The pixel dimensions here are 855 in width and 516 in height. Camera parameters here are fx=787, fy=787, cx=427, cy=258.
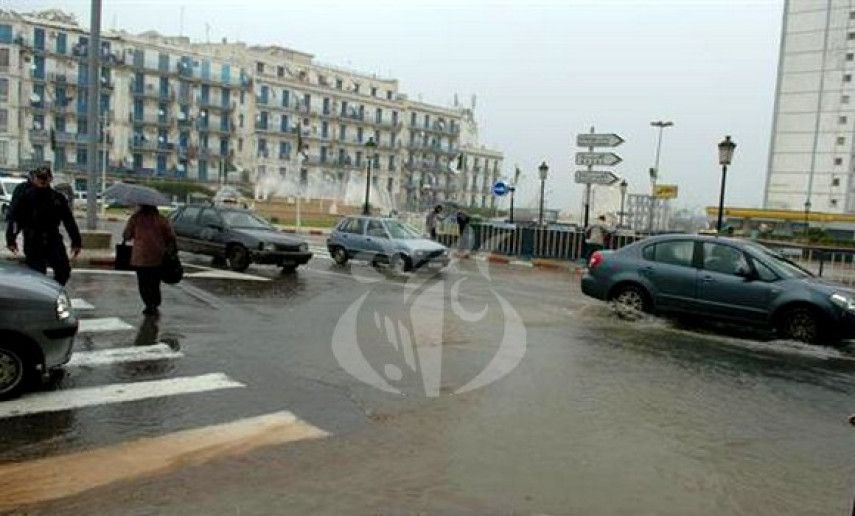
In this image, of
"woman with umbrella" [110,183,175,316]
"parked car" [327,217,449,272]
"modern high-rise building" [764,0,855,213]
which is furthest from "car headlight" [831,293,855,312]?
"modern high-rise building" [764,0,855,213]

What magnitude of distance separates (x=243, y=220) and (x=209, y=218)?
0.76 metres

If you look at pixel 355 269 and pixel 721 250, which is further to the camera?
pixel 355 269

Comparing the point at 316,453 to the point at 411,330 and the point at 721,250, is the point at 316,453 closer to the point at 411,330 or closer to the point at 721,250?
the point at 411,330

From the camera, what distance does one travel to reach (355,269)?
1953 centimetres

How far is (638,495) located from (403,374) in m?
3.43

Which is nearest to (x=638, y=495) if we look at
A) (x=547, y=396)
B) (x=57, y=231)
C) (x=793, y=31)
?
(x=547, y=396)

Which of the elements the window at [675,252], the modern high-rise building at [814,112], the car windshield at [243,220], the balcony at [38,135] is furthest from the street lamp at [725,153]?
the modern high-rise building at [814,112]

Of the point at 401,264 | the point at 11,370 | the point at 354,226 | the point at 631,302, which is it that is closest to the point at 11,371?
the point at 11,370

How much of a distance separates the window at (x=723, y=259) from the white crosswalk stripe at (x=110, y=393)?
7.79 m

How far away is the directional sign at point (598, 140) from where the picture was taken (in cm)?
2422

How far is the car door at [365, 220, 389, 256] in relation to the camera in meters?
19.9

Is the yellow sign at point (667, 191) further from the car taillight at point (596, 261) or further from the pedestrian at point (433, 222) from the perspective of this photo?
the car taillight at point (596, 261)

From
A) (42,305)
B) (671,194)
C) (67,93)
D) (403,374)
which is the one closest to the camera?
(42,305)

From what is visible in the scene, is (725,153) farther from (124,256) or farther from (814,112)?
(814,112)
